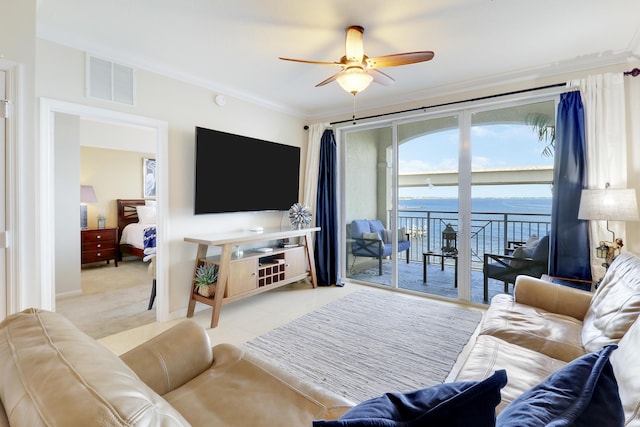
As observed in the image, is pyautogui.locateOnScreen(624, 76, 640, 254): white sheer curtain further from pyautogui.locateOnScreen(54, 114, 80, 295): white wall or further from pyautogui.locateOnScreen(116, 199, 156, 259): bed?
pyautogui.locateOnScreen(116, 199, 156, 259): bed

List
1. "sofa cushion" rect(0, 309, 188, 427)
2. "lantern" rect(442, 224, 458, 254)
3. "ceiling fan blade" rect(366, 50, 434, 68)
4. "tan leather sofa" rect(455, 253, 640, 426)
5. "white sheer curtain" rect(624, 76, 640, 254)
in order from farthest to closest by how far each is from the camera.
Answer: "lantern" rect(442, 224, 458, 254), "white sheer curtain" rect(624, 76, 640, 254), "ceiling fan blade" rect(366, 50, 434, 68), "tan leather sofa" rect(455, 253, 640, 426), "sofa cushion" rect(0, 309, 188, 427)

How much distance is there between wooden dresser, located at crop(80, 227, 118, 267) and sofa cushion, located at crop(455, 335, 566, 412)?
236 inches

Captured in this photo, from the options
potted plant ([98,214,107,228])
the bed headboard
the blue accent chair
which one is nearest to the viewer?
the blue accent chair

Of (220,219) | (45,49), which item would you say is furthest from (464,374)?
(45,49)

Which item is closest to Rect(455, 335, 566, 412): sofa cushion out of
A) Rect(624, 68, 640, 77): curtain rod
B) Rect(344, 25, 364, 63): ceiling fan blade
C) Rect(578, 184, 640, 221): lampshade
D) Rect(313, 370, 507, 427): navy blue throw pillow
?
Rect(313, 370, 507, 427): navy blue throw pillow

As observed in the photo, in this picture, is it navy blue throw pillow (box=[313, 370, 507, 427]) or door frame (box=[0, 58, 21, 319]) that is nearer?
navy blue throw pillow (box=[313, 370, 507, 427])

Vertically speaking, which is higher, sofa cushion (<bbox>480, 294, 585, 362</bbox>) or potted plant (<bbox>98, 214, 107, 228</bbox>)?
potted plant (<bbox>98, 214, 107, 228</bbox>)

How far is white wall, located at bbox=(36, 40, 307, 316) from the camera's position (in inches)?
98.0

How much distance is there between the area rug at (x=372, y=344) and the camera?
7.13 feet

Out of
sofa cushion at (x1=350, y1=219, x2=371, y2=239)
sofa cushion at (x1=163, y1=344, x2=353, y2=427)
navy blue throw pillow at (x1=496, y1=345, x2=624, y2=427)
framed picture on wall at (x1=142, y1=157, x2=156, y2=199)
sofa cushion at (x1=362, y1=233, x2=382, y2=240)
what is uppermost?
framed picture on wall at (x1=142, y1=157, x2=156, y2=199)

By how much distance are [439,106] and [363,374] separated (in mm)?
3073

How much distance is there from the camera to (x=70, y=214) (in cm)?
414

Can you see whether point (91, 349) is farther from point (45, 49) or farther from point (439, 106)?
point (439, 106)

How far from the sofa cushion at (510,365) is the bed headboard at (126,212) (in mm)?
6661
